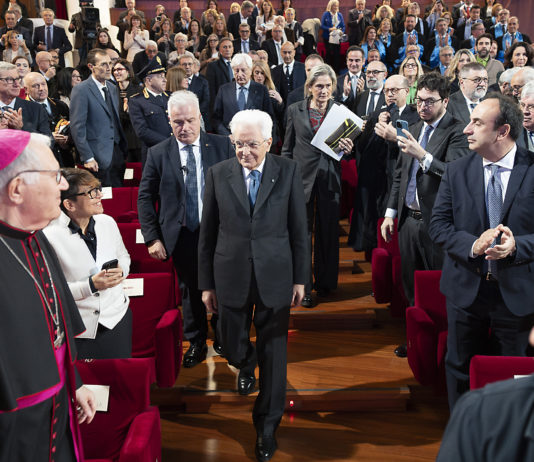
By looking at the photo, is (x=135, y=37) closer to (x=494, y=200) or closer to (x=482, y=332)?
(x=494, y=200)

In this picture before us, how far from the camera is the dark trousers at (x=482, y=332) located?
2.22 metres

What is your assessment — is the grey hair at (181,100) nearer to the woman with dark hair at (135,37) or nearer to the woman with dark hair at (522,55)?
the woman with dark hair at (522,55)

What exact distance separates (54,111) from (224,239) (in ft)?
→ 13.1

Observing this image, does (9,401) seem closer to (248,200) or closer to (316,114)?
(248,200)

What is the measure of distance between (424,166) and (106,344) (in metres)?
1.76

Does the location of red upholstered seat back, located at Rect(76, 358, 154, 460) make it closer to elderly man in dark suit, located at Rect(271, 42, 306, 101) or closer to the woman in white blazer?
the woman in white blazer

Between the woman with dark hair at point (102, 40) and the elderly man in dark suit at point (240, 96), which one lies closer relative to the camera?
the elderly man in dark suit at point (240, 96)

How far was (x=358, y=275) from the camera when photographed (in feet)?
14.9

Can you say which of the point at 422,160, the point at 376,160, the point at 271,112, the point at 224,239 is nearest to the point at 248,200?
the point at 224,239

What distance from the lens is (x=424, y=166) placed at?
112 inches

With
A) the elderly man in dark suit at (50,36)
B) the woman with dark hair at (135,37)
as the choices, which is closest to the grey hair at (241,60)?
the woman with dark hair at (135,37)

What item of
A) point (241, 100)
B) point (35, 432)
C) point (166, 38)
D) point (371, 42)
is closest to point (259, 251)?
point (35, 432)

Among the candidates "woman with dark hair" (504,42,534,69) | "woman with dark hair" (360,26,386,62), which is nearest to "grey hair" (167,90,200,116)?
"woman with dark hair" (504,42,534,69)

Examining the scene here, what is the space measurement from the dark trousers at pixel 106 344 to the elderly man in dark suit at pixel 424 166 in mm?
1629
